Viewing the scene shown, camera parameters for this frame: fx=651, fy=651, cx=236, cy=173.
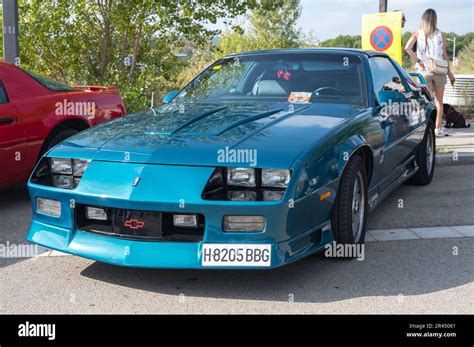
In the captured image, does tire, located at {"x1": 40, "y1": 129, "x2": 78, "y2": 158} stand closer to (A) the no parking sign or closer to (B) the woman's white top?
(A) the no parking sign

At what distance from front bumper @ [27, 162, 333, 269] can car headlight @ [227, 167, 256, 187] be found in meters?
0.12

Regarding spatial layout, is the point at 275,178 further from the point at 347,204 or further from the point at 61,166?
the point at 61,166

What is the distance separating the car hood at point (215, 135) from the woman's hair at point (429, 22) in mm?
5365

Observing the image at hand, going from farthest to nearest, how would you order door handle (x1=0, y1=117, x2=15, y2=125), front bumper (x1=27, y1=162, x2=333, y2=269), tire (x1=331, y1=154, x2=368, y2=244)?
door handle (x1=0, y1=117, x2=15, y2=125) < tire (x1=331, y1=154, x2=368, y2=244) < front bumper (x1=27, y1=162, x2=333, y2=269)

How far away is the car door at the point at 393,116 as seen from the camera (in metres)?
4.88

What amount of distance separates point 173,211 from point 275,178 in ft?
1.84

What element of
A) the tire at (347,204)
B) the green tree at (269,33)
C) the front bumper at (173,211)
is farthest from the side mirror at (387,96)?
the green tree at (269,33)

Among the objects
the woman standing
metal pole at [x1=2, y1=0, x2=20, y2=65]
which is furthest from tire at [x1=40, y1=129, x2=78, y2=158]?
the woman standing

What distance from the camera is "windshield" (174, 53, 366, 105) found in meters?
4.80

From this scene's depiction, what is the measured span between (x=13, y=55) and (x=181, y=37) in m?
6.03

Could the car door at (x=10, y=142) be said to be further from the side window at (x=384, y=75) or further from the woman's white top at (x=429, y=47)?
the woman's white top at (x=429, y=47)
